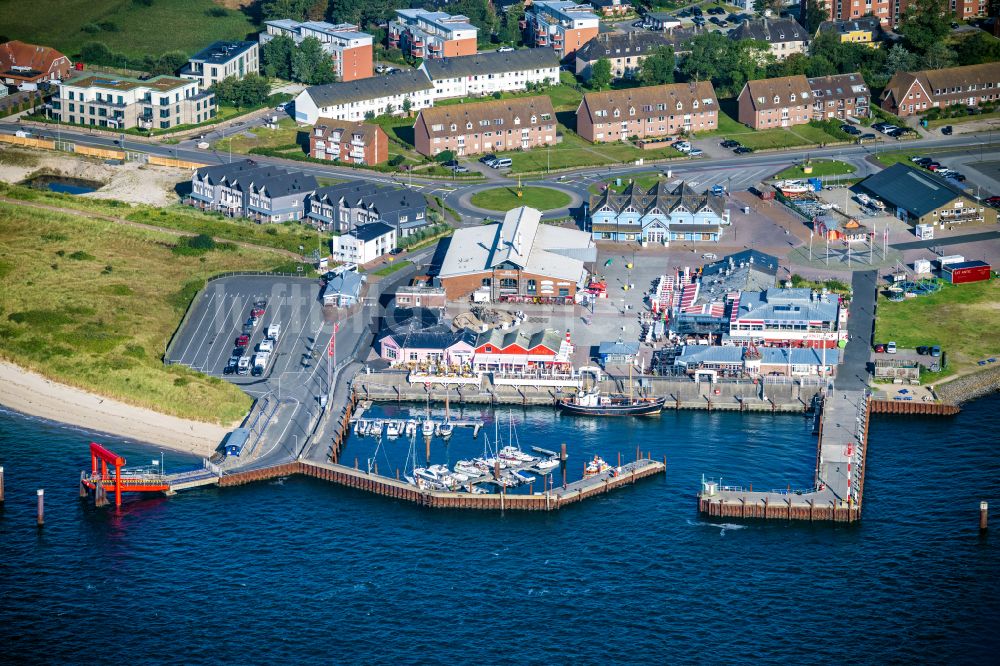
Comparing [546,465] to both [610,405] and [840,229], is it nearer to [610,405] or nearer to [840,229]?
[610,405]

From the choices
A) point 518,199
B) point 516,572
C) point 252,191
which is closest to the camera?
point 516,572

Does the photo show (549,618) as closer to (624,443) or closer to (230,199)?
(624,443)

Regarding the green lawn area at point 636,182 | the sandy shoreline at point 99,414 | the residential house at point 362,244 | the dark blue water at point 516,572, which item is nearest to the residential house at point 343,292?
the residential house at point 362,244

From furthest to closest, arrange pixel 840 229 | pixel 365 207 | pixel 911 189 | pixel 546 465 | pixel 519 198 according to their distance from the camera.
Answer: pixel 519 198, pixel 911 189, pixel 365 207, pixel 840 229, pixel 546 465

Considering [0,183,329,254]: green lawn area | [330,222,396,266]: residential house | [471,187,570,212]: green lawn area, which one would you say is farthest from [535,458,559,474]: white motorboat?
[471,187,570,212]: green lawn area

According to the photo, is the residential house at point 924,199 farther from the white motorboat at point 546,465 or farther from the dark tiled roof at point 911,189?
the white motorboat at point 546,465

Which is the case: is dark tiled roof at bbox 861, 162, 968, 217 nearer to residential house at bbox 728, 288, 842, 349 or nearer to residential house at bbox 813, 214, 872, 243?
residential house at bbox 813, 214, 872, 243

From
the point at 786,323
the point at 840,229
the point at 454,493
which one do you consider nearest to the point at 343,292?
the point at 454,493
